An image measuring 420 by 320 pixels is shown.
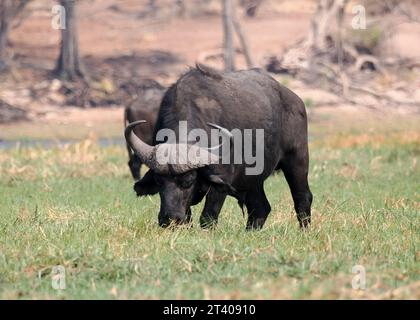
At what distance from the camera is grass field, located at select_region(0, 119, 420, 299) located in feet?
23.5

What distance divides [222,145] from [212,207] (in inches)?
21.8

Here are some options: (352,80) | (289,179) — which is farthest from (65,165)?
(352,80)

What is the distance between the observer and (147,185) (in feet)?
32.2

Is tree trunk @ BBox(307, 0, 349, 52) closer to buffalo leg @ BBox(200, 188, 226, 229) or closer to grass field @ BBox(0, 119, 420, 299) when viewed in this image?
grass field @ BBox(0, 119, 420, 299)

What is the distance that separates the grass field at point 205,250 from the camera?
7.17 m

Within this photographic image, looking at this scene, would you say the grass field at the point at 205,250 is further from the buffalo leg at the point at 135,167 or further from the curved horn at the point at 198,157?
the buffalo leg at the point at 135,167

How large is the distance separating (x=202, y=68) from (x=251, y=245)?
87.9 inches

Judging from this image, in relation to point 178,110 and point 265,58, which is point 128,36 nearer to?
point 265,58

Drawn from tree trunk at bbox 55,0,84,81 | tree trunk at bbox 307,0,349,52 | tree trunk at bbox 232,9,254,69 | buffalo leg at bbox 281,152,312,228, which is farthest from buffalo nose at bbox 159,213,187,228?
tree trunk at bbox 307,0,349,52

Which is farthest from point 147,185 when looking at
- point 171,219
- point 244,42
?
point 244,42

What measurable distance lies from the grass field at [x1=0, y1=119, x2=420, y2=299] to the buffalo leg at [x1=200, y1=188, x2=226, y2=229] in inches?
5.9

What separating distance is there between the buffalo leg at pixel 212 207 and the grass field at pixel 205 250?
0.15 metres

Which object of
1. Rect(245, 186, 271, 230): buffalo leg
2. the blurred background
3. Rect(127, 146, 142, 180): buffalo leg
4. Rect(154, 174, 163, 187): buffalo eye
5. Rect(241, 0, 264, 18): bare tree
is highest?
Rect(154, 174, 163, 187): buffalo eye

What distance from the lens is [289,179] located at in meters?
11.1
